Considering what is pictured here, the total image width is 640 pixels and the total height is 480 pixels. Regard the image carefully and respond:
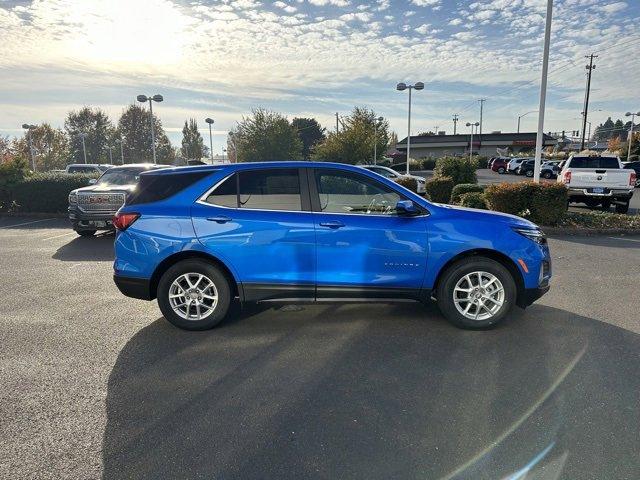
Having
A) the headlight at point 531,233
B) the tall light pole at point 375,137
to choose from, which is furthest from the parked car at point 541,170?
the headlight at point 531,233

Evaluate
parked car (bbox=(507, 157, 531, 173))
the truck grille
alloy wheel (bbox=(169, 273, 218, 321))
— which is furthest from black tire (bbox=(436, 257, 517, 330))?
parked car (bbox=(507, 157, 531, 173))

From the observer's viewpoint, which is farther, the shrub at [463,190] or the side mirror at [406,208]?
the shrub at [463,190]

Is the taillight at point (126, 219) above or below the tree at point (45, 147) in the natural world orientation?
below

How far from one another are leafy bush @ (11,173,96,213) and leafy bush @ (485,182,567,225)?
41.3ft

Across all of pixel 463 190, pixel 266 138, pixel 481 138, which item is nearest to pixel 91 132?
pixel 266 138

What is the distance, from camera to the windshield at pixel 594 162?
14.3 m

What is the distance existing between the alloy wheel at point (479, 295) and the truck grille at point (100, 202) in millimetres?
8403

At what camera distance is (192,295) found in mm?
4512

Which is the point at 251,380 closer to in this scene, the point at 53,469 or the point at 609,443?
the point at 53,469

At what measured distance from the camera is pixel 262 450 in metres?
2.67

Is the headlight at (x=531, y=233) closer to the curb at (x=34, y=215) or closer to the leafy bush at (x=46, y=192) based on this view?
the leafy bush at (x=46, y=192)

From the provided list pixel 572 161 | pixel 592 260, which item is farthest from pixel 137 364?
pixel 572 161

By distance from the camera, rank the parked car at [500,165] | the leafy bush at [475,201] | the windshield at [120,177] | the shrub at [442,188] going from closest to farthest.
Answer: the windshield at [120,177] → the leafy bush at [475,201] → the shrub at [442,188] → the parked car at [500,165]

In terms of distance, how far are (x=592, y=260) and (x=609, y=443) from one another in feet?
19.5
